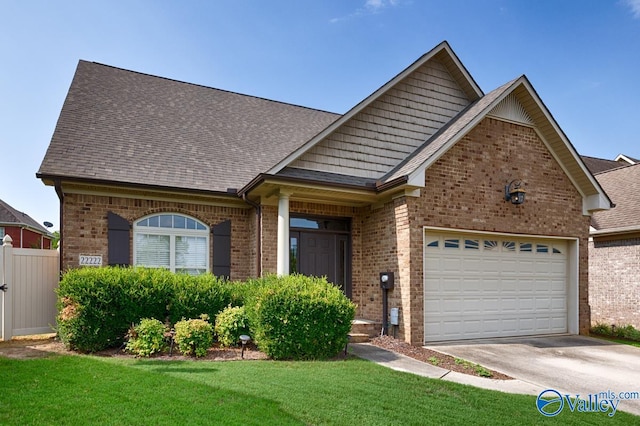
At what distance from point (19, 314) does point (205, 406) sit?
21.5 ft

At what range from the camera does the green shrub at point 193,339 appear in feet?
24.0

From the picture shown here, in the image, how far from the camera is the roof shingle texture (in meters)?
9.76

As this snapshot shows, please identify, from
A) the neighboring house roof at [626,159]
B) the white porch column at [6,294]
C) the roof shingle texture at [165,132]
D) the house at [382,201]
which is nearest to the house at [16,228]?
the roof shingle texture at [165,132]

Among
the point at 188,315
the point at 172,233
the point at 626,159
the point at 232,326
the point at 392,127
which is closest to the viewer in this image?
the point at 232,326

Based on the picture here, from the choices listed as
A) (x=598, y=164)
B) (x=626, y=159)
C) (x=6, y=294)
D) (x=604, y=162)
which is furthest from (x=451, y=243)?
(x=626, y=159)

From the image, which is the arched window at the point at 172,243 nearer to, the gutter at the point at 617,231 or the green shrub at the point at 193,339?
the green shrub at the point at 193,339

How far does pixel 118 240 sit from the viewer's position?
9.38m

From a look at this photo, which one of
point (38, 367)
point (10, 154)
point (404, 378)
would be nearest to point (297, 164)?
point (404, 378)

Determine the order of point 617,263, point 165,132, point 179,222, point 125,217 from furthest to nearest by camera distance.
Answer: point 617,263 → point 165,132 → point 179,222 → point 125,217

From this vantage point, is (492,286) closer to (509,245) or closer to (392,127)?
(509,245)

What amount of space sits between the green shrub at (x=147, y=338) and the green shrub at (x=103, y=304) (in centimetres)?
40

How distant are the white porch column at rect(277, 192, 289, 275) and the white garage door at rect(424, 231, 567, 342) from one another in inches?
123

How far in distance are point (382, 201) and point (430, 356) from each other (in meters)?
3.69

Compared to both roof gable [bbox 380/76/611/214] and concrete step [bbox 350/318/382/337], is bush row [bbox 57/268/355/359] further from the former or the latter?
roof gable [bbox 380/76/611/214]
